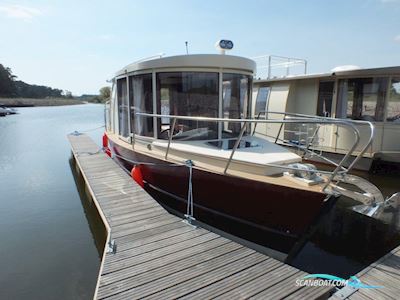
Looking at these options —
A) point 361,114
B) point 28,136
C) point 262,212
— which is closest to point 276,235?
point 262,212

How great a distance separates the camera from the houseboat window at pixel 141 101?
5.64 metres

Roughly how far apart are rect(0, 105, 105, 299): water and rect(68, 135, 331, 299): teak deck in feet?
3.30

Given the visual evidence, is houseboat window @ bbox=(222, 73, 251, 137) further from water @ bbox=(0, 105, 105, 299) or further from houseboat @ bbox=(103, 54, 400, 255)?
water @ bbox=(0, 105, 105, 299)

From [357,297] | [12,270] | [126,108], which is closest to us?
[357,297]

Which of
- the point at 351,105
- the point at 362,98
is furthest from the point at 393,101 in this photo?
the point at 351,105

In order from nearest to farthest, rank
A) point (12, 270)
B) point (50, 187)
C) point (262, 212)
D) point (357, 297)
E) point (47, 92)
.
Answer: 1. point (357, 297)
2. point (262, 212)
3. point (12, 270)
4. point (50, 187)
5. point (47, 92)

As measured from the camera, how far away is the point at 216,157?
4516mm

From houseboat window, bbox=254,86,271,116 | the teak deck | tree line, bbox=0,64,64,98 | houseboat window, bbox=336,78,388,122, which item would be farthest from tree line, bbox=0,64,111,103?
the teak deck

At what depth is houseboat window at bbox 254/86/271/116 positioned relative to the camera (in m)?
11.4

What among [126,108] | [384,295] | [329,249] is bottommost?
[329,249]

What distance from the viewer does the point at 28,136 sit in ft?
58.0

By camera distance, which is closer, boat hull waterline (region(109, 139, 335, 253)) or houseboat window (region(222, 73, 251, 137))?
boat hull waterline (region(109, 139, 335, 253))

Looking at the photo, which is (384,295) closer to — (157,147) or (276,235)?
(276,235)

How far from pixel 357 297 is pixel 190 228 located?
2059 mm
